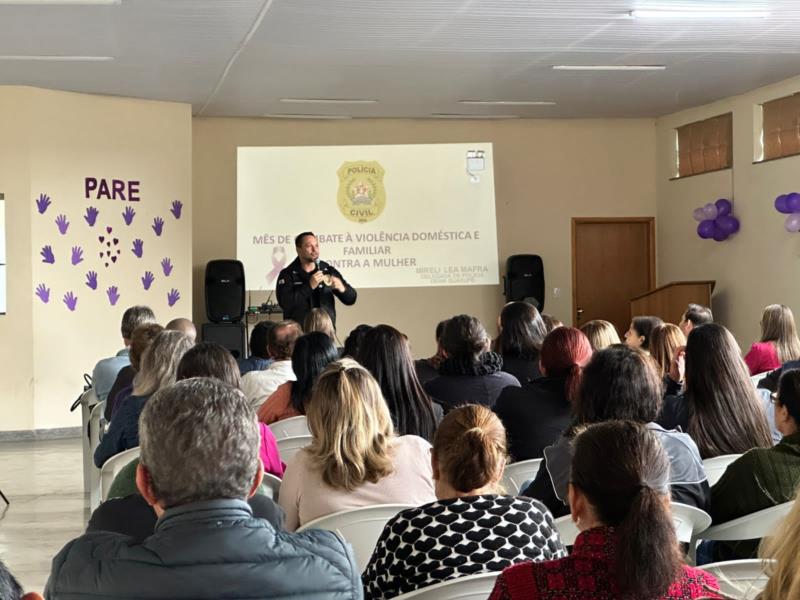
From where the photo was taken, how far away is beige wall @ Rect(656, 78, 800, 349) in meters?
10.6

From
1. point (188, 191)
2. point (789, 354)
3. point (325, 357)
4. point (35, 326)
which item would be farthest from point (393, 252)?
point (325, 357)

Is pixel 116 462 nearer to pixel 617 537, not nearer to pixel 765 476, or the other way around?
pixel 765 476

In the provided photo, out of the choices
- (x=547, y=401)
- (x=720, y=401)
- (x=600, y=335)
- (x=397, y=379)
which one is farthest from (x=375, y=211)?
(x=720, y=401)

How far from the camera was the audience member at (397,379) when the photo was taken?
4.21 metres

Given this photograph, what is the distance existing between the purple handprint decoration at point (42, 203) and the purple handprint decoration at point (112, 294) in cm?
101

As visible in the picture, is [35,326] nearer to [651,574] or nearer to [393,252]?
[393,252]

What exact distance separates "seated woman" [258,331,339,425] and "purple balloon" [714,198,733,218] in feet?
26.1

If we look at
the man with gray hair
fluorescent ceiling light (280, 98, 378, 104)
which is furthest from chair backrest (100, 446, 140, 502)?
fluorescent ceiling light (280, 98, 378, 104)

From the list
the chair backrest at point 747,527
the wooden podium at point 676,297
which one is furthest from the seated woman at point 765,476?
the wooden podium at point 676,297

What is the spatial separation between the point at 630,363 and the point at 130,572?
186 cm

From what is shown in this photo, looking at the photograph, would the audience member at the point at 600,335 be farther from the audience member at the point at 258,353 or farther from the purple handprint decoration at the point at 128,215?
the purple handprint decoration at the point at 128,215

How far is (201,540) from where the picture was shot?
164 centimetres

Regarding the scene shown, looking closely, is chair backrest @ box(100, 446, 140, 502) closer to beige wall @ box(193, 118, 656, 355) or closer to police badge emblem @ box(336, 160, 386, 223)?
police badge emblem @ box(336, 160, 386, 223)

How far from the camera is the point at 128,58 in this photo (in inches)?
338
